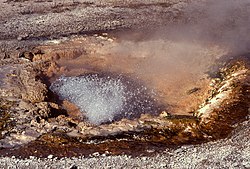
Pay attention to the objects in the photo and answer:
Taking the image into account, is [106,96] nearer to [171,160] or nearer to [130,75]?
[130,75]

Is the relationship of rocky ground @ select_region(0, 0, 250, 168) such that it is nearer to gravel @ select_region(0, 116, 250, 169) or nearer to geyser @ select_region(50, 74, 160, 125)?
gravel @ select_region(0, 116, 250, 169)

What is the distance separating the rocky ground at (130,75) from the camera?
1152 centimetres

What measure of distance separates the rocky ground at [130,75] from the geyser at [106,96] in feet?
1.66

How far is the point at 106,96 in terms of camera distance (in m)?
16.9

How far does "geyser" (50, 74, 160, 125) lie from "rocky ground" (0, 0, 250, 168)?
19.9 inches

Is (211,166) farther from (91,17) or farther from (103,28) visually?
(91,17)

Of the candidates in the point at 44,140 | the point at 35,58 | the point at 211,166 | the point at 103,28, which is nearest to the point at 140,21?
the point at 103,28

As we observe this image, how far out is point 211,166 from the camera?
10562 mm

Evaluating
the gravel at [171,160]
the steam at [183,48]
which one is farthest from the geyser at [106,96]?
the gravel at [171,160]

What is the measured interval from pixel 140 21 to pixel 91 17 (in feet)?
10.2

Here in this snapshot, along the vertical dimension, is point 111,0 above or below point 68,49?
above

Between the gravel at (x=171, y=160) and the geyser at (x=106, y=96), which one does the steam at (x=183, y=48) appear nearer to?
the geyser at (x=106, y=96)

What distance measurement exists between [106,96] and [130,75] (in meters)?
2.19

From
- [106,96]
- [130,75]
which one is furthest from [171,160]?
[130,75]
